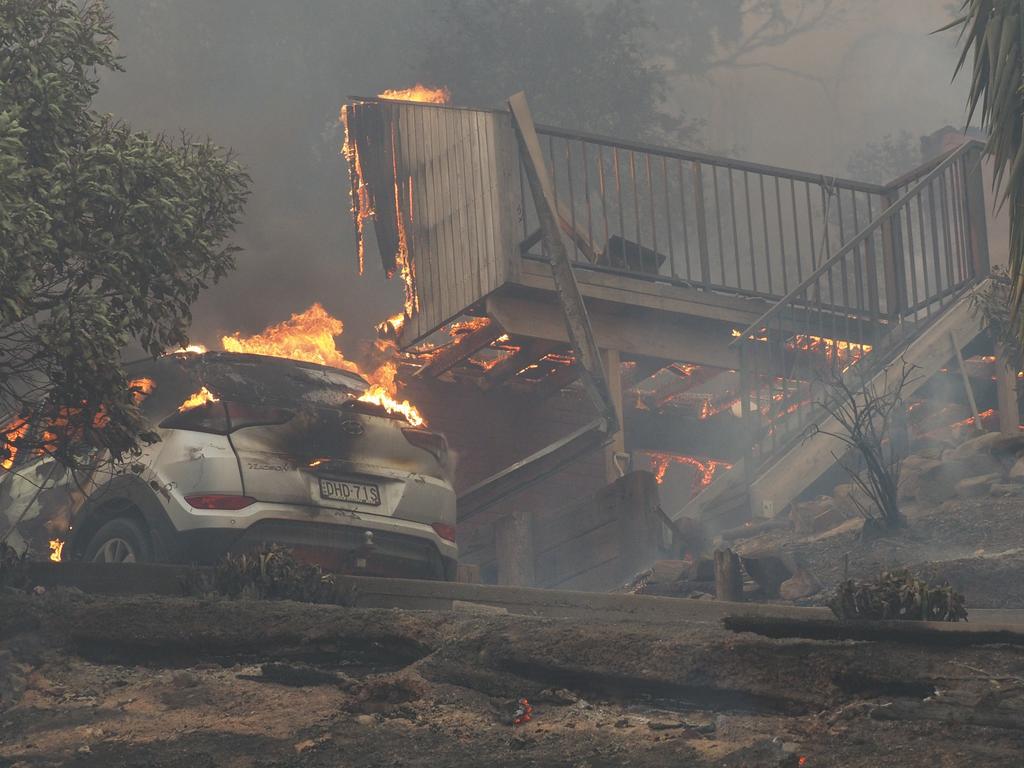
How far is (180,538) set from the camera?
326 inches

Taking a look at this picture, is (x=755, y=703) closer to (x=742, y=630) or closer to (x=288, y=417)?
(x=742, y=630)

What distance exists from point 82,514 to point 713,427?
34.5 ft

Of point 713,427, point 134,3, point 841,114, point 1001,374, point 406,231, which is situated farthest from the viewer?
point 841,114

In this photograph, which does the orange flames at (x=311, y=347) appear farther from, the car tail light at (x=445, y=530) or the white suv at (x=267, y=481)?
the car tail light at (x=445, y=530)

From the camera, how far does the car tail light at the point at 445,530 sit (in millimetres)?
9227

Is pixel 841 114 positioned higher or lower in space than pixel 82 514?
higher

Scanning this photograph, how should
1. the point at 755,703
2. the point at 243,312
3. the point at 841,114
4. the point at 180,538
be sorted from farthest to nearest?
1. the point at 841,114
2. the point at 243,312
3. the point at 180,538
4. the point at 755,703

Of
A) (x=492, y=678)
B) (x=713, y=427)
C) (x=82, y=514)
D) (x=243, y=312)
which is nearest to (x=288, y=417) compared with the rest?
(x=82, y=514)

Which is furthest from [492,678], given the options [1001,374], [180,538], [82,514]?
[1001,374]

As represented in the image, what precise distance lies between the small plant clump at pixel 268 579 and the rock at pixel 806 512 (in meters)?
6.17

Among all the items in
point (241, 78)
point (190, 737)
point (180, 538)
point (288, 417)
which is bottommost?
point (190, 737)

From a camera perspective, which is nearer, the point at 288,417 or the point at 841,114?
the point at 288,417

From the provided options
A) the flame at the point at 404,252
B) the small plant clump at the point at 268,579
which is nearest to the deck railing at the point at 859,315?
the flame at the point at 404,252

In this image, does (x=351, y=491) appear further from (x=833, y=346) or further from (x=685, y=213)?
(x=685, y=213)
